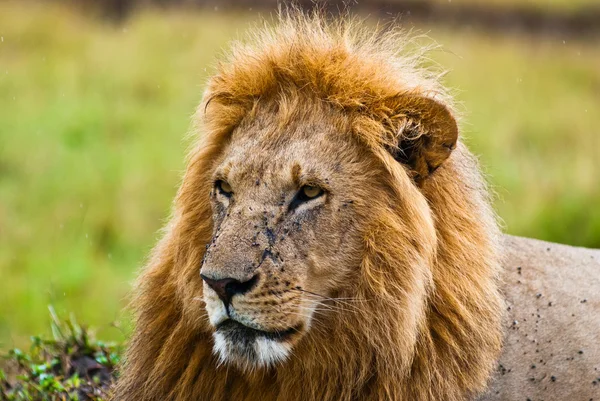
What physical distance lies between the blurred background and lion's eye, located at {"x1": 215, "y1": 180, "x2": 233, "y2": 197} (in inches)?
70.7

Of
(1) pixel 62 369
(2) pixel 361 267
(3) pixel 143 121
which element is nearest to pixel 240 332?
(2) pixel 361 267

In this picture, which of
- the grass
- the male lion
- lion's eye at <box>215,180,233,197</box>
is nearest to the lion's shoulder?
the male lion

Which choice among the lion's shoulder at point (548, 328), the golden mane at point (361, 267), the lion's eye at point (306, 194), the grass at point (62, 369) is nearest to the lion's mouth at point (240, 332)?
the golden mane at point (361, 267)

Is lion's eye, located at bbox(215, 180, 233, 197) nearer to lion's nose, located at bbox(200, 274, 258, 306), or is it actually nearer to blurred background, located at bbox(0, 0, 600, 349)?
lion's nose, located at bbox(200, 274, 258, 306)

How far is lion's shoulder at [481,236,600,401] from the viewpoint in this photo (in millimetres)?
3980

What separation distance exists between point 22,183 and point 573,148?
7118 mm

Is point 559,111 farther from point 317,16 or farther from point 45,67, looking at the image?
point 317,16

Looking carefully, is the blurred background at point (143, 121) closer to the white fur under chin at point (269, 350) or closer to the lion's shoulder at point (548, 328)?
the lion's shoulder at point (548, 328)

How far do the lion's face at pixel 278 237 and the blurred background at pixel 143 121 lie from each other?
1.98m

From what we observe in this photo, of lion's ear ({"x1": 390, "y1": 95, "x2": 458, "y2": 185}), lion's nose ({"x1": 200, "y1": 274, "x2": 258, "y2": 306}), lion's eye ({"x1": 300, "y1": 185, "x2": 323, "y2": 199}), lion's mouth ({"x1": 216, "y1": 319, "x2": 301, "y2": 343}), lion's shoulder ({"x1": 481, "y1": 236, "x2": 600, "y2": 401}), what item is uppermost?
lion's ear ({"x1": 390, "y1": 95, "x2": 458, "y2": 185})

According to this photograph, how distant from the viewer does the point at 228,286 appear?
3438 millimetres

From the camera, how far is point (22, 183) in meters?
10.4

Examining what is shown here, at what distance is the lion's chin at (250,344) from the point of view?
3514 mm

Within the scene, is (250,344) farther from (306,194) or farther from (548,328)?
(548,328)
